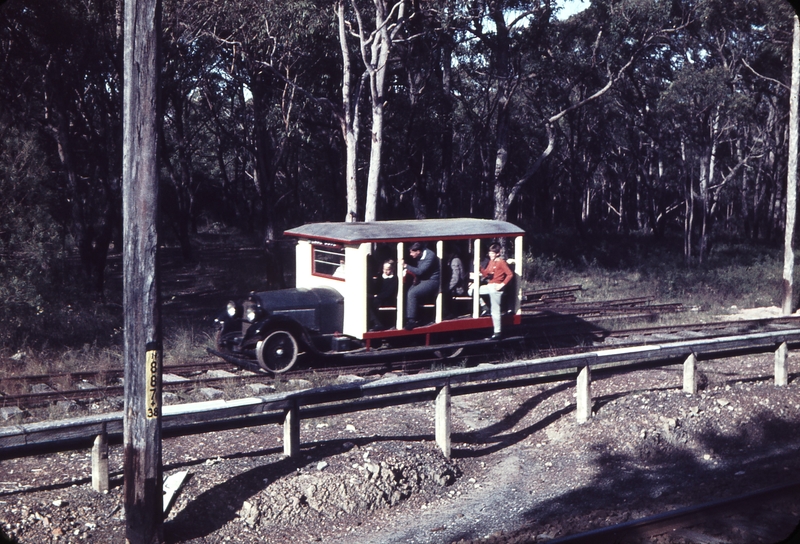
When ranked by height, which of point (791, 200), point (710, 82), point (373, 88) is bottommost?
point (791, 200)

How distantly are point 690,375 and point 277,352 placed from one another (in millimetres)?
5810

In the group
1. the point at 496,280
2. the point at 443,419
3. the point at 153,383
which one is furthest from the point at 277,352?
the point at 153,383

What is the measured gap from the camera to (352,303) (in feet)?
39.6

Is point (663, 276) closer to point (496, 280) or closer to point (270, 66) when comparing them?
point (270, 66)

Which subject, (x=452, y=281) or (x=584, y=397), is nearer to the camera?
(x=584, y=397)

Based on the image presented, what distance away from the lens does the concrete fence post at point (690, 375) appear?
32.4 feet

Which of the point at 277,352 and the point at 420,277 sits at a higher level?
the point at 420,277

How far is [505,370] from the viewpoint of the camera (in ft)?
28.0

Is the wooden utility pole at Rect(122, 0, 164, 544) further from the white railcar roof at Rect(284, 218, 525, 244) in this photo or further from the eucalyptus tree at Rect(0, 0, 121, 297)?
the eucalyptus tree at Rect(0, 0, 121, 297)

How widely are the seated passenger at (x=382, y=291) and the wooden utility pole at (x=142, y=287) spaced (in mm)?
6369

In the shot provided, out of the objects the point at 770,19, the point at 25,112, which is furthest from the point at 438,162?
the point at 25,112

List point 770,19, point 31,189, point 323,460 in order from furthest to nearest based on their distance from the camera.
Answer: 1. point 770,19
2. point 31,189
3. point 323,460

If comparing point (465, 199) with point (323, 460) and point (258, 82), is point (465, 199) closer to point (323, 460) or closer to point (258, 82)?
point (258, 82)

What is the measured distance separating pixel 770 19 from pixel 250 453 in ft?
102
